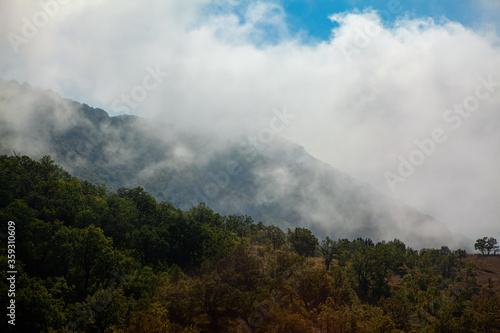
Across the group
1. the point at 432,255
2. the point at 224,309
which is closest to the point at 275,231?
the point at 432,255

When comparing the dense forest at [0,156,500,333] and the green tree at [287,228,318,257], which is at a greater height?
the green tree at [287,228,318,257]

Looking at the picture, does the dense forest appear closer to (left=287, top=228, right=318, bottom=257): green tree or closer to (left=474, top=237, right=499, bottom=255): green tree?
(left=287, top=228, right=318, bottom=257): green tree

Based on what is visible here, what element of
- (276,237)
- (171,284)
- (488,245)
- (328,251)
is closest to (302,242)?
(328,251)

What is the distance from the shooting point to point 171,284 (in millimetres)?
56031

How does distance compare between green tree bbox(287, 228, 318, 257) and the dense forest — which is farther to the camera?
green tree bbox(287, 228, 318, 257)

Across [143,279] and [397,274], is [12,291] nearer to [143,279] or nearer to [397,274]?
[143,279]

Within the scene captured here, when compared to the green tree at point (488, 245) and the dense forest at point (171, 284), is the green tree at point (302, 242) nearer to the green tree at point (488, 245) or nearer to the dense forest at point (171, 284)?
the dense forest at point (171, 284)

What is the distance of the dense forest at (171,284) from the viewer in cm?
4656

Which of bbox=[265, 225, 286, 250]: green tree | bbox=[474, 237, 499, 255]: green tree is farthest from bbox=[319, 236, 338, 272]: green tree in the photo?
bbox=[474, 237, 499, 255]: green tree

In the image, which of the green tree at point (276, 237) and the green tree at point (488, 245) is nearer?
the green tree at point (276, 237)

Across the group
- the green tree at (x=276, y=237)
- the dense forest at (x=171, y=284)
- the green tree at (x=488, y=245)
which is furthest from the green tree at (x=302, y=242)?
the green tree at (x=488, y=245)

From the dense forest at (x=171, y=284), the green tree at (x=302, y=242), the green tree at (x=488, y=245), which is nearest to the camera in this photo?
the dense forest at (x=171, y=284)

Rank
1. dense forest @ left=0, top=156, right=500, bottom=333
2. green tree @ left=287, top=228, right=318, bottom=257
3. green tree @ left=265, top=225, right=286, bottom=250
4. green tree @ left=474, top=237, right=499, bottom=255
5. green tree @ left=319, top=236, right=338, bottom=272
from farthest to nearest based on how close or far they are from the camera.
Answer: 1. green tree @ left=474, top=237, right=499, bottom=255
2. green tree @ left=265, top=225, right=286, bottom=250
3. green tree @ left=287, top=228, right=318, bottom=257
4. green tree @ left=319, top=236, right=338, bottom=272
5. dense forest @ left=0, top=156, right=500, bottom=333

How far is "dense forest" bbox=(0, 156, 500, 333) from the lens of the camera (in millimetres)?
46562
